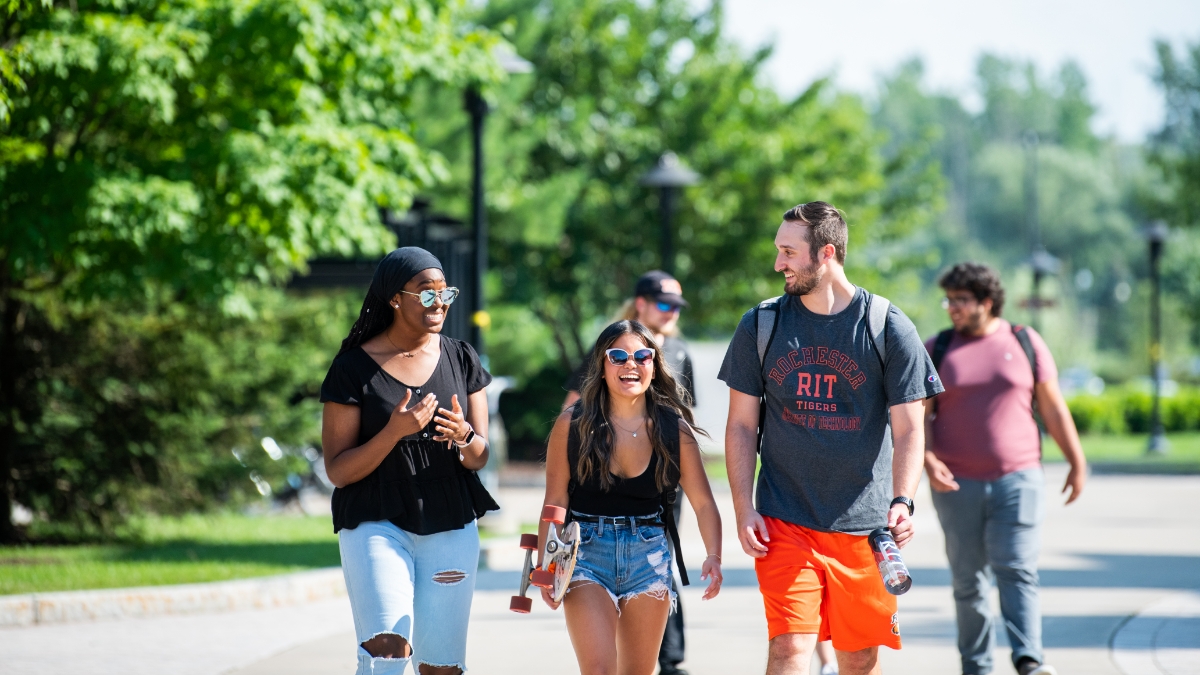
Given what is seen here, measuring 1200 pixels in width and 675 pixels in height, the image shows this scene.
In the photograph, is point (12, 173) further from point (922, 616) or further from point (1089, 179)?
point (1089, 179)

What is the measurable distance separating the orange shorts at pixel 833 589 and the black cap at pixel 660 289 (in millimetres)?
2149

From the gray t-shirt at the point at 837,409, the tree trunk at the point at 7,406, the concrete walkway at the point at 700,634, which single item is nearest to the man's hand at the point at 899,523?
the gray t-shirt at the point at 837,409

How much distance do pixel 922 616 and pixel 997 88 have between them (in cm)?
13695

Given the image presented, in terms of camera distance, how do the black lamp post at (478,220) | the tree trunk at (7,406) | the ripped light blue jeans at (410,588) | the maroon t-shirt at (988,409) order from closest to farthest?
the ripped light blue jeans at (410,588) → the maroon t-shirt at (988,409) → the tree trunk at (7,406) → the black lamp post at (478,220)

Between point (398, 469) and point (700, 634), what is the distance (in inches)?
160

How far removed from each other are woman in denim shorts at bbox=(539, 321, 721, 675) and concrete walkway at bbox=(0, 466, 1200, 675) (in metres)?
2.44

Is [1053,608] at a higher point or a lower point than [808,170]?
lower

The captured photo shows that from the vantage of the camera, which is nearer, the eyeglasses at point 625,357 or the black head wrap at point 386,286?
the black head wrap at point 386,286

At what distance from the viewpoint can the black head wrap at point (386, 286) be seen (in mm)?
4445

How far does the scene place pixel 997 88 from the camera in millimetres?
136875

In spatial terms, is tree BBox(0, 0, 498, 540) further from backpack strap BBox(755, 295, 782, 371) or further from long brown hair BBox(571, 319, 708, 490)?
backpack strap BBox(755, 295, 782, 371)

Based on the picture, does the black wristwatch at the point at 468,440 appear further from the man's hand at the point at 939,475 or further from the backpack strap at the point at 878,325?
the man's hand at the point at 939,475

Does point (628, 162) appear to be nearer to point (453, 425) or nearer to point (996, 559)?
point (996, 559)

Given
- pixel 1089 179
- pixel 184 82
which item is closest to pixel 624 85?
pixel 184 82
